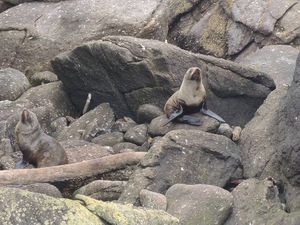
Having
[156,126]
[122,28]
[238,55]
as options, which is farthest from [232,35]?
[156,126]

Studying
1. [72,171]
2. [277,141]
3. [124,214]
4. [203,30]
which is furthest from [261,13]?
[124,214]

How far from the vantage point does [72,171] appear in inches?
437

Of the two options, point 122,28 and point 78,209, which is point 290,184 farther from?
point 122,28

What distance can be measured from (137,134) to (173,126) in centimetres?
74

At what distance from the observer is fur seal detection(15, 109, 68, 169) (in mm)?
11711

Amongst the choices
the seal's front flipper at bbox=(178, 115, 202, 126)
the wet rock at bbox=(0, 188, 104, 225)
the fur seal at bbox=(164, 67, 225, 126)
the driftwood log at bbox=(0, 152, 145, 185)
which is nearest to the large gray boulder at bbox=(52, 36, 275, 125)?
the fur seal at bbox=(164, 67, 225, 126)

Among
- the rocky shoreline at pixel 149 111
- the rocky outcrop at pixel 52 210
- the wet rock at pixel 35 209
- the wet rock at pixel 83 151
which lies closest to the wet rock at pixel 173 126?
the rocky shoreline at pixel 149 111

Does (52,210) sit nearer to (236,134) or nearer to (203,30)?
(236,134)

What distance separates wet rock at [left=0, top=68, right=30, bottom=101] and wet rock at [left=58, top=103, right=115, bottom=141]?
178 cm

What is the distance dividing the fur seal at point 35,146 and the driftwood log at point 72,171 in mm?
555

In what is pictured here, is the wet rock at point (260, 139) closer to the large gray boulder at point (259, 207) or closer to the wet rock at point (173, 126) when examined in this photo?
the wet rock at point (173, 126)

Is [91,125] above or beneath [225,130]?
beneath

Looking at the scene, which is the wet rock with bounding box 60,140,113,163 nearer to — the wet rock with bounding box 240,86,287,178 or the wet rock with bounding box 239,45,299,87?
the wet rock with bounding box 240,86,287,178

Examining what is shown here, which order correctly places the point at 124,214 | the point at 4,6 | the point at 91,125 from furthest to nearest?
1. the point at 4,6
2. the point at 91,125
3. the point at 124,214
